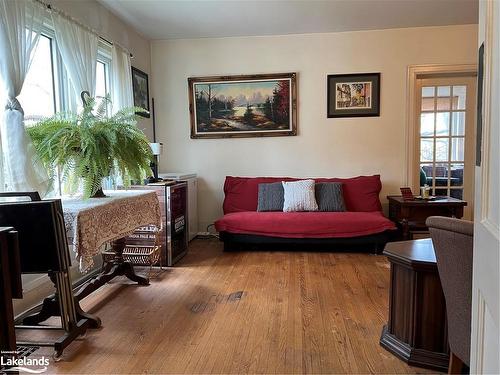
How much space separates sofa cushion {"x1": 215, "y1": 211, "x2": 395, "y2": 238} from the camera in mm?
3682

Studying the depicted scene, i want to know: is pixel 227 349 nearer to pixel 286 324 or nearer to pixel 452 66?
pixel 286 324

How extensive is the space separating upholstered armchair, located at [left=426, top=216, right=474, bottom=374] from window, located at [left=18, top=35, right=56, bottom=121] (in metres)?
2.68

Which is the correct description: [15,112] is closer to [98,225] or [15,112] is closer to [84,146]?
[84,146]

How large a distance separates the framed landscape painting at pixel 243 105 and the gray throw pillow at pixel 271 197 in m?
0.70

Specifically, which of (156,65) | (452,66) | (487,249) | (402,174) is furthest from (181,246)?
(452,66)

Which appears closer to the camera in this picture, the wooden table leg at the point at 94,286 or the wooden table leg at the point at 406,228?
the wooden table leg at the point at 94,286

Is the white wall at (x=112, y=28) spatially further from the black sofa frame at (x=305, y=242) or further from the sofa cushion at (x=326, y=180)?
the black sofa frame at (x=305, y=242)

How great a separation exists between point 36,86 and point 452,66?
4.38 m

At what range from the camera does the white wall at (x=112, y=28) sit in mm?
2985

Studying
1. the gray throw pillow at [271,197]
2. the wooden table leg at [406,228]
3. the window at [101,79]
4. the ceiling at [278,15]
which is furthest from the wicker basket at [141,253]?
the wooden table leg at [406,228]

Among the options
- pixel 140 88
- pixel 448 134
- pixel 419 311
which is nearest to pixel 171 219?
pixel 140 88

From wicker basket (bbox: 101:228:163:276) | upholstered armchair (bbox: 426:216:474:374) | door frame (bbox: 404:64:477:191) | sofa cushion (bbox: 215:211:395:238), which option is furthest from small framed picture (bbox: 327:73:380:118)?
upholstered armchair (bbox: 426:216:474:374)

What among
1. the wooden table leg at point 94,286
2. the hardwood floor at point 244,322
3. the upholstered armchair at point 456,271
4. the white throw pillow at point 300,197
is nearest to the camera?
the upholstered armchair at point 456,271

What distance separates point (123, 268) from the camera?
2.90 metres
